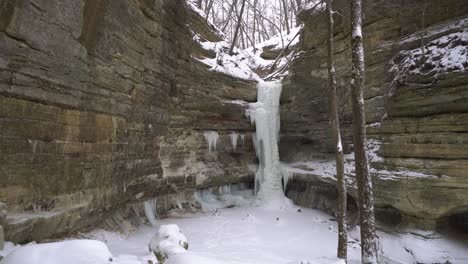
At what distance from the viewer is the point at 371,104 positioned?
9.53 meters

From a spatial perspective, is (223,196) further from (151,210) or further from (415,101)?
(415,101)

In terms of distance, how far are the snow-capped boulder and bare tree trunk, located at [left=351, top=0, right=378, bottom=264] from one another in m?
3.72

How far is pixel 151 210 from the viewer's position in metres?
9.84

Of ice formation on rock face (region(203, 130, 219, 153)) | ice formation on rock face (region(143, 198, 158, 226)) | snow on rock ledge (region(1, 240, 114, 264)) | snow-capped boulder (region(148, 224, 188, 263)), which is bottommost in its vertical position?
ice formation on rock face (region(143, 198, 158, 226))

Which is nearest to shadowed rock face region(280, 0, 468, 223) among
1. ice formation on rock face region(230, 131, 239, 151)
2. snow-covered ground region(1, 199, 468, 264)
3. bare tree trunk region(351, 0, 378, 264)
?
snow-covered ground region(1, 199, 468, 264)

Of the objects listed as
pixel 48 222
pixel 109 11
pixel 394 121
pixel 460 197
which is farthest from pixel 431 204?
pixel 109 11

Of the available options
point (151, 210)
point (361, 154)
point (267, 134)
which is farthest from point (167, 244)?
point (267, 134)

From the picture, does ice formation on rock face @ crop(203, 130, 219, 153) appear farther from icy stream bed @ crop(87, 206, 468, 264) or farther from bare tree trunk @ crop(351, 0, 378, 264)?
bare tree trunk @ crop(351, 0, 378, 264)

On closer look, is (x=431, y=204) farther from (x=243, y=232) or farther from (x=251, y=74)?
(x=251, y=74)

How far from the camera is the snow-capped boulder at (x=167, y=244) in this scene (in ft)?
14.9

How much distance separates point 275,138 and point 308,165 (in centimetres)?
225

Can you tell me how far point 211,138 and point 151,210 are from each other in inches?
161

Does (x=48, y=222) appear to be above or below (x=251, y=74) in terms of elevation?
below

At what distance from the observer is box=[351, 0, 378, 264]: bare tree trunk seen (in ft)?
19.6
